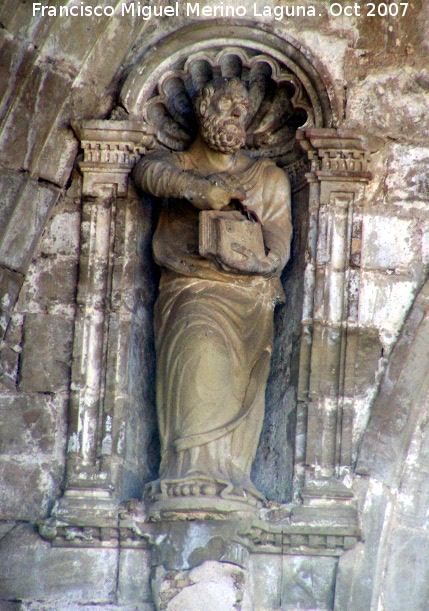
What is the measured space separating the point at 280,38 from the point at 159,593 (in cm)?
328

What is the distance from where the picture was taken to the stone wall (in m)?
8.14

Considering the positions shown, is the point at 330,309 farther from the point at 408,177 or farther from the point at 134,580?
the point at 134,580

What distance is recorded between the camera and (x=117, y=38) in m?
8.83

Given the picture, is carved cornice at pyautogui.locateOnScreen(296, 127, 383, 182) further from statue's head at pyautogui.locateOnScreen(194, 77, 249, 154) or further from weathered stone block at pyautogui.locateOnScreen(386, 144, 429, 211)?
statue's head at pyautogui.locateOnScreen(194, 77, 249, 154)

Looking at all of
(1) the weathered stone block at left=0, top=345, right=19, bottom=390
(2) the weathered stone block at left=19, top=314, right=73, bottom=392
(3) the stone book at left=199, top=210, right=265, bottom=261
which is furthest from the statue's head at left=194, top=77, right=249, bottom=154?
(1) the weathered stone block at left=0, top=345, right=19, bottom=390

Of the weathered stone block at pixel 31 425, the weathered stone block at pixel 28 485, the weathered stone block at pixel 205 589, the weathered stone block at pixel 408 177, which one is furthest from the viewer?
the weathered stone block at pixel 408 177

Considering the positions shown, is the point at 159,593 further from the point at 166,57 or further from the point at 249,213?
the point at 166,57

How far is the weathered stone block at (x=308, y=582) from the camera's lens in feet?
26.6

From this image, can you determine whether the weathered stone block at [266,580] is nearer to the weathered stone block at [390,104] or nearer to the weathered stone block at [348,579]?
the weathered stone block at [348,579]

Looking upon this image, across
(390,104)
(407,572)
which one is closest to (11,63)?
(390,104)

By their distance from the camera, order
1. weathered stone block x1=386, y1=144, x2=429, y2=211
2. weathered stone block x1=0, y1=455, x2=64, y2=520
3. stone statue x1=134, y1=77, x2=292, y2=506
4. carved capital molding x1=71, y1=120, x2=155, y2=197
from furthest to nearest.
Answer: weathered stone block x1=386, y1=144, x2=429, y2=211 < carved capital molding x1=71, y1=120, x2=155, y2=197 < weathered stone block x1=0, y1=455, x2=64, y2=520 < stone statue x1=134, y1=77, x2=292, y2=506

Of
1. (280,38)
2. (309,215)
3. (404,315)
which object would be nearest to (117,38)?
(280,38)

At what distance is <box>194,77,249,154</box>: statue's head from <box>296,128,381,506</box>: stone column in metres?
0.41

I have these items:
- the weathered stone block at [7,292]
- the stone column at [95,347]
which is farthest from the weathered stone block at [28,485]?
the weathered stone block at [7,292]
